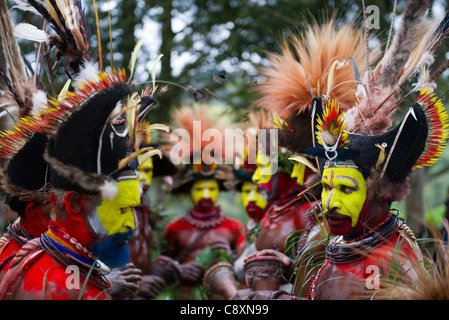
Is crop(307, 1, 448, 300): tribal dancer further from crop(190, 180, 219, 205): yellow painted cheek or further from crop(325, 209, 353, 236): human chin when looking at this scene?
crop(190, 180, 219, 205): yellow painted cheek

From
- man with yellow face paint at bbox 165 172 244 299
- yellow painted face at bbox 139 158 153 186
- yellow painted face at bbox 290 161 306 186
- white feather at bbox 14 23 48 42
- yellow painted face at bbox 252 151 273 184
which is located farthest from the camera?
man with yellow face paint at bbox 165 172 244 299

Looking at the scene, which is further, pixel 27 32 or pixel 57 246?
pixel 27 32

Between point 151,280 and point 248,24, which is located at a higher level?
point 248,24

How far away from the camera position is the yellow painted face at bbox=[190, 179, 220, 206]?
6142 millimetres

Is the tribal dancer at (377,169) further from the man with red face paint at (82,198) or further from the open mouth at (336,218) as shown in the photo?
the man with red face paint at (82,198)

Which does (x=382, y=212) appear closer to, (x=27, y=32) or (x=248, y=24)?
(x=27, y=32)

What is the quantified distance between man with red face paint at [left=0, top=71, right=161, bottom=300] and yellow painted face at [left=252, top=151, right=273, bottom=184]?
93.0 inches

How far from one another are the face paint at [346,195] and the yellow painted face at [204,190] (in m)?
3.39

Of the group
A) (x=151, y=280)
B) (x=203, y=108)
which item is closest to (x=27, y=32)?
(x=151, y=280)

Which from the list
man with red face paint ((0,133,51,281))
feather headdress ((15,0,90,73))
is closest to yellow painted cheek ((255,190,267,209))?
man with red face paint ((0,133,51,281))

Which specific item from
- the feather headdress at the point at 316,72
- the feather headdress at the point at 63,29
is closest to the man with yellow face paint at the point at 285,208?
the feather headdress at the point at 316,72

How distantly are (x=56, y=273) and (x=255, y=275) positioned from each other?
1817 mm

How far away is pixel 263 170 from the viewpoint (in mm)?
4902
